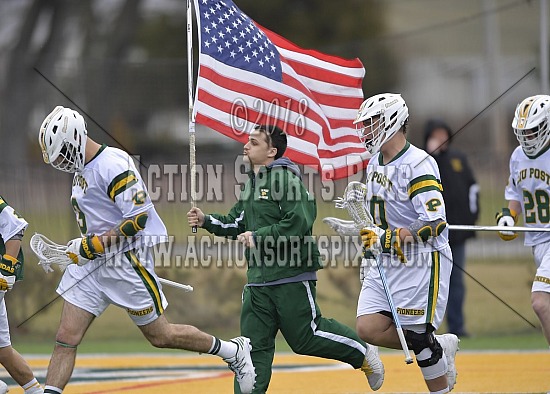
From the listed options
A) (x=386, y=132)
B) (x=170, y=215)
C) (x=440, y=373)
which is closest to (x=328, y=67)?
(x=386, y=132)

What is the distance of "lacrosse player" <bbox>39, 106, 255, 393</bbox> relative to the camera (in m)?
8.80

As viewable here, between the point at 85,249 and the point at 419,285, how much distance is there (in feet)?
8.11

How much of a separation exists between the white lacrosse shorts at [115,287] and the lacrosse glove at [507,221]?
10.1 feet

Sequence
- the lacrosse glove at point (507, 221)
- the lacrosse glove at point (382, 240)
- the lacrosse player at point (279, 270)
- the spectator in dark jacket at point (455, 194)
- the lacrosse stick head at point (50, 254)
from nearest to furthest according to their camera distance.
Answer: the lacrosse glove at point (382, 240) < the lacrosse player at point (279, 270) < the lacrosse stick head at point (50, 254) < the lacrosse glove at point (507, 221) < the spectator in dark jacket at point (455, 194)

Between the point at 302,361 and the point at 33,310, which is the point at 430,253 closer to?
the point at 302,361

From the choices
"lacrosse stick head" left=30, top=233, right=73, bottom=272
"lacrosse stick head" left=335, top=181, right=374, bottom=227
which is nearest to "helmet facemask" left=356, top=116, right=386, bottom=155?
"lacrosse stick head" left=335, top=181, right=374, bottom=227

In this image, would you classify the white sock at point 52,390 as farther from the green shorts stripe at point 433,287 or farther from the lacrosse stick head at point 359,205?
the green shorts stripe at point 433,287

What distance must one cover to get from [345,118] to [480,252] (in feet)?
25.5

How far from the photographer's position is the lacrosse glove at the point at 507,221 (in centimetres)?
1012

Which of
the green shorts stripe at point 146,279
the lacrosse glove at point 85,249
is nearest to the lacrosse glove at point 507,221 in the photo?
the green shorts stripe at point 146,279

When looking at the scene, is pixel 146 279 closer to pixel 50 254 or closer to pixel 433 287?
pixel 50 254

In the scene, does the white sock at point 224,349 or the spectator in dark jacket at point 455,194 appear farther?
the spectator in dark jacket at point 455,194

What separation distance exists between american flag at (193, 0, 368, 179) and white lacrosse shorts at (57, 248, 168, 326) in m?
1.54

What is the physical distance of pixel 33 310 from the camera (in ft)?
51.5
